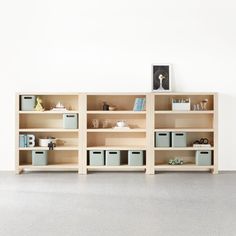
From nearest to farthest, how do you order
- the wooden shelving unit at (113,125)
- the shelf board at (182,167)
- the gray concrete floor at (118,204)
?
the gray concrete floor at (118,204)
the shelf board at (182,167)
the wooden shelving unit at (113,125)

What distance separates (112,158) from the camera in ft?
22.0

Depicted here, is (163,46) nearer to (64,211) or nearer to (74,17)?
(74,17)

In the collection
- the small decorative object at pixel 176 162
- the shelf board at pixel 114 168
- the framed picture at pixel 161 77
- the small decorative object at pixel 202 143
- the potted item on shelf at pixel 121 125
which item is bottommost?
the shelf board at pixel 114 168

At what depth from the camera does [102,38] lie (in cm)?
691

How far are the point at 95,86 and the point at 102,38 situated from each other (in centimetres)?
75

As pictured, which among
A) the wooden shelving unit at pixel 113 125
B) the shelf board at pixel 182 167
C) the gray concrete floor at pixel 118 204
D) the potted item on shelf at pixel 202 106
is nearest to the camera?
the gray concrete floor at pixel 118 204

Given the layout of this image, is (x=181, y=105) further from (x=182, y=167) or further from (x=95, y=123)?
(x=95, y=123)

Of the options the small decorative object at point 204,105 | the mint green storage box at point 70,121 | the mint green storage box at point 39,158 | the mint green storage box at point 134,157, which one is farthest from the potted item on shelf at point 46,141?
the small decorative object at point 204,105

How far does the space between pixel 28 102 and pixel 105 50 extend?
142cm

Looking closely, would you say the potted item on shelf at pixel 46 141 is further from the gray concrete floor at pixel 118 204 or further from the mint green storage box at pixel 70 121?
the gray concrete floor at pixel 118 204

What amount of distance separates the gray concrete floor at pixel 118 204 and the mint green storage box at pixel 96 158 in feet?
0.55

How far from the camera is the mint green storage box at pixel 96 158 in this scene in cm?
670

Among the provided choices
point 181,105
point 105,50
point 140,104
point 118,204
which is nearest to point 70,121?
Result: point 140,104

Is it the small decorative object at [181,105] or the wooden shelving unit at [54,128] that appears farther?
the wooden shelving unit at [54,128]
